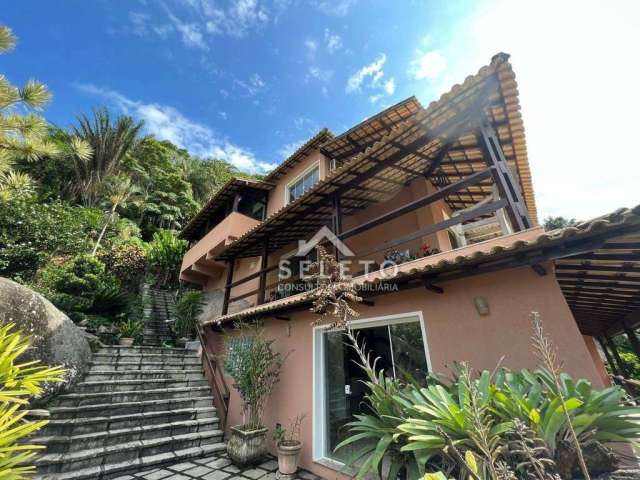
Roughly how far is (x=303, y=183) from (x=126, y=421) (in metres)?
9.53

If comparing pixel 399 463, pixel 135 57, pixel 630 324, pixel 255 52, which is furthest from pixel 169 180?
pixel 630 324

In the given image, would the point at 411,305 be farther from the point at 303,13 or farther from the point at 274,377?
the point at 303,13

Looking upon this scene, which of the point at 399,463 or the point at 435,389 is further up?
the point at 435,389

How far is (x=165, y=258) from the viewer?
16047mm

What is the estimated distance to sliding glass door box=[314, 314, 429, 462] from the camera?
4461mm

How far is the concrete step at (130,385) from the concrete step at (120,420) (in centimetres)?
82

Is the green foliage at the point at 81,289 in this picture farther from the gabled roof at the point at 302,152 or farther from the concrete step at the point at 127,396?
the gabled roof at the point at 302,152

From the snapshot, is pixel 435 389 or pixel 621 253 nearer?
pixel 435 389

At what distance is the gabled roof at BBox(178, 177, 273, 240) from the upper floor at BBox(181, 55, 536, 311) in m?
0.07

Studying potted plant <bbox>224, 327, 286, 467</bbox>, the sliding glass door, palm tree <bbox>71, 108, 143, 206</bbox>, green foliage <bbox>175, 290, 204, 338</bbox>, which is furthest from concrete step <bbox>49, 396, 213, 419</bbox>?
palm tree <bbox>71, 108, 143, 206</bbox>

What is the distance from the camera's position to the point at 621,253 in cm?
336

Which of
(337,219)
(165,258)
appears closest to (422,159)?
(337,219)

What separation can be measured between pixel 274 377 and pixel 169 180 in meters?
24.6

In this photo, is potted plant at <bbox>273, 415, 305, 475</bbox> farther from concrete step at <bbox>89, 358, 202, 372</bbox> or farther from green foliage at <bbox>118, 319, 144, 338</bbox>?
green foliage at <bbox>118, 319, 144, 338</bbox>
